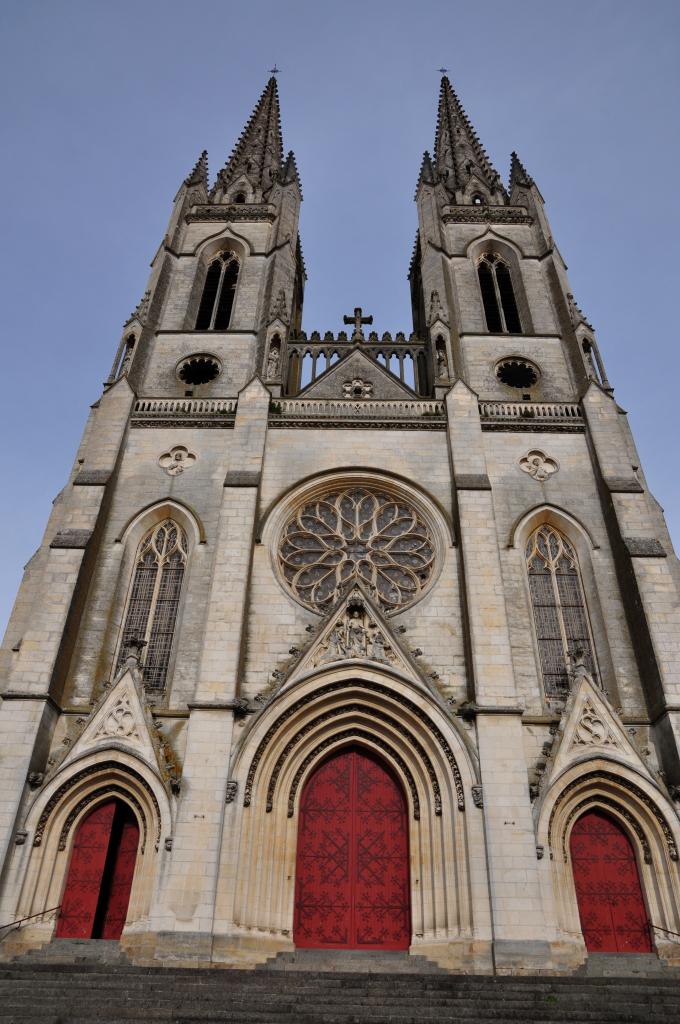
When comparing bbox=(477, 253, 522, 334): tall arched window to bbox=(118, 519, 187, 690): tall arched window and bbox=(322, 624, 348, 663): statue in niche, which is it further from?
bbox=(322, 624, 348, 663): statue in niche

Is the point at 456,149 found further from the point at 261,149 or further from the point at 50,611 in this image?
the point at 50,611

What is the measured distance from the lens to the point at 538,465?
1747 cm

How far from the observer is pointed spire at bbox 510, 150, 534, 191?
2732 centimetres

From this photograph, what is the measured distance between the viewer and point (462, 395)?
1828cm

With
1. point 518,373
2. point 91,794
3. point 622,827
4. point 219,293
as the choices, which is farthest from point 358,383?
point 622,827

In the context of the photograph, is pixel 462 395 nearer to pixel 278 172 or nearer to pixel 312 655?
pixel 312 655

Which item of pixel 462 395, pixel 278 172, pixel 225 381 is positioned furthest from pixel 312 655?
pixel 278 172

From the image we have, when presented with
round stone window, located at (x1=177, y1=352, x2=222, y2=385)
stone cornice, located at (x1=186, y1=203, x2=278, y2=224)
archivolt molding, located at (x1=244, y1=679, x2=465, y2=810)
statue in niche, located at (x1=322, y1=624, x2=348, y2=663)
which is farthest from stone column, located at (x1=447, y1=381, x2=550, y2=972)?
stone cornice, located at (x1=186, y1=203, x2=278, y2=224)

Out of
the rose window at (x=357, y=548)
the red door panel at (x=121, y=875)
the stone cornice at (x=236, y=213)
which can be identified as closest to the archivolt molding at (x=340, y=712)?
the rose window at (x=357, y=548)

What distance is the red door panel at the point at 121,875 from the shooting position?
40.3 ft

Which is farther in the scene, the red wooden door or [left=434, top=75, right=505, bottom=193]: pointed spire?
[left=434, top=75, right=505, bottom=193]: pointed spire

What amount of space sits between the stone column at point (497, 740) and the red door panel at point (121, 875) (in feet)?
19.7

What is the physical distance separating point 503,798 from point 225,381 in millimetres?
12795

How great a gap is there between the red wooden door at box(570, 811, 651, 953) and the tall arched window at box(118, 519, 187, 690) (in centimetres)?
822
